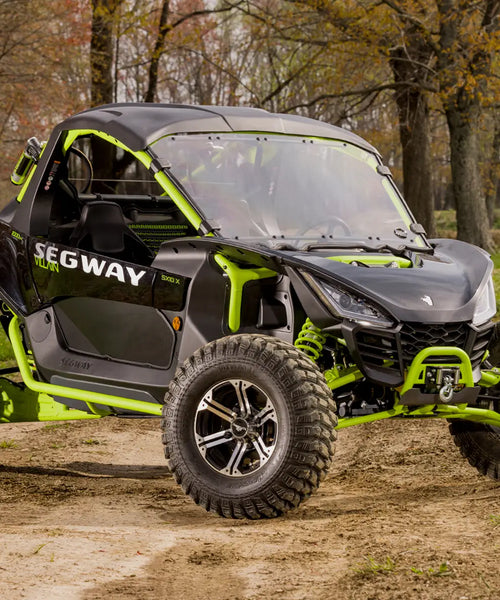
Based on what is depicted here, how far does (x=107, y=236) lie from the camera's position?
6.76 metres

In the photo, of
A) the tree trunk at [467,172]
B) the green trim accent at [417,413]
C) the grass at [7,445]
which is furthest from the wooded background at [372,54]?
the green trim accent at [417,413]

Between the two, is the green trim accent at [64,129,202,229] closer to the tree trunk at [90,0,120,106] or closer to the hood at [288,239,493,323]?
the hood at [288,239,493,323]

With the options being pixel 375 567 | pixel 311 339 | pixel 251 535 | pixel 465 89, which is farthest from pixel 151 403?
pixel 465 89

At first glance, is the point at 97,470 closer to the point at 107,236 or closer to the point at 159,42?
the point at 107,236

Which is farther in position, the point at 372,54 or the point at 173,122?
the point at 372,54

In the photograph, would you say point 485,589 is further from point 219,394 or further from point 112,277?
point 112,277

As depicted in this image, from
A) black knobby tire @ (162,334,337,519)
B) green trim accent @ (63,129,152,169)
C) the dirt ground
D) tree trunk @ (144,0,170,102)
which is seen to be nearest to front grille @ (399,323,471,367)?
black knobby tire @ (162,334,337,519)

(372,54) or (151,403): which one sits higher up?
(372,54)

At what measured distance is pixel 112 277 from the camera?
21.0ft

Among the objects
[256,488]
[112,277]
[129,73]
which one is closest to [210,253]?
[112,277]

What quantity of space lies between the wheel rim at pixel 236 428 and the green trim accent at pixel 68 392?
0.59 metres

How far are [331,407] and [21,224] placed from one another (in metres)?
2.71

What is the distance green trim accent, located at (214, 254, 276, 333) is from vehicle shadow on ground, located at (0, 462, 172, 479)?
1.95 m

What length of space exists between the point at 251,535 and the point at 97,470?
286 cm
